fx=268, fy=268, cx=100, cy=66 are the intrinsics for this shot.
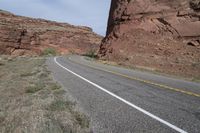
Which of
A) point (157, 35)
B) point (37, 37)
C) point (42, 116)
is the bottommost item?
point (42, 116)

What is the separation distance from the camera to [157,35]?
3906 cm

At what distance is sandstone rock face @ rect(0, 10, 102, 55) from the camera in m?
82.9

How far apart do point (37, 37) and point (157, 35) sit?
204 ft

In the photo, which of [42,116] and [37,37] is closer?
[42,116]

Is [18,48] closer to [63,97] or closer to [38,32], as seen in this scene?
[38,32]

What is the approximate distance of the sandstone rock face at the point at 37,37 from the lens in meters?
82.9

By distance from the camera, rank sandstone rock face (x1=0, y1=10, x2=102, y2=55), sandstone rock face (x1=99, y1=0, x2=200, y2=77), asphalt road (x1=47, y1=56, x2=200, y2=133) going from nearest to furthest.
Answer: asphalt road (x1=47, y1=56, x2=200, y2=133) < sandstone rock face (x1=99, y1=0, x2=200, y2=77) < sandstone rock face (x1=0, y1=10, x2=102, y2=55)

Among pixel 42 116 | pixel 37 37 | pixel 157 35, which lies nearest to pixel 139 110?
pixel 42 116

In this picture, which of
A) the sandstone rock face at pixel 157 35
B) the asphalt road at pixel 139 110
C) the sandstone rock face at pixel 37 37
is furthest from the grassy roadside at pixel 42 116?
the sandstone rock face at pixel 37 37

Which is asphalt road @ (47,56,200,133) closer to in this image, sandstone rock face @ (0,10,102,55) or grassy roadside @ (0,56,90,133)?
grassy roadside @ (0,56,90,133)

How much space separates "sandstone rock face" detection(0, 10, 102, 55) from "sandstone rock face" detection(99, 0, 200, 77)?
44226 millimetres

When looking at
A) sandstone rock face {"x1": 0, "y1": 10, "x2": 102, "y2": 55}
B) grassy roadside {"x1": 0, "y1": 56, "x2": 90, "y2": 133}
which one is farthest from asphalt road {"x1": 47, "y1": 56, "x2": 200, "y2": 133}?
sandstone rock face {"x1": 0, "y1": 10, "x2": 102, "y2": 55}

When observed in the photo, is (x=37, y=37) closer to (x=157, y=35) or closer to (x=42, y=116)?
(x=157, y=35)

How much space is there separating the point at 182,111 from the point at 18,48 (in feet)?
268
